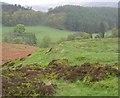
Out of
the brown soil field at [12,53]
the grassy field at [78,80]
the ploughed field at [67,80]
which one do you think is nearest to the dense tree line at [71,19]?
the brown soil field at [12,53]

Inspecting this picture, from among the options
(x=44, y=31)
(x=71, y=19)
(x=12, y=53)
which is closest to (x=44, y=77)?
(x=12, y=53)

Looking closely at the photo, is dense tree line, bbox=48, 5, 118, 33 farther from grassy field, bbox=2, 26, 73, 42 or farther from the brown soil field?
the brown soil field

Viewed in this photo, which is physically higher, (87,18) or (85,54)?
(87,18)

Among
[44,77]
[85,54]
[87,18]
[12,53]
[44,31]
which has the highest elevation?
[87,18]

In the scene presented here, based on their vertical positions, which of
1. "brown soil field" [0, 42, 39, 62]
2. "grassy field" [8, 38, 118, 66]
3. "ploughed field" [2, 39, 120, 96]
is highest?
"grassy field" [8, 38, 118, 66]

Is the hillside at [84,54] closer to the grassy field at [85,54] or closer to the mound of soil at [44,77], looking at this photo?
the grassy field at [85,54]

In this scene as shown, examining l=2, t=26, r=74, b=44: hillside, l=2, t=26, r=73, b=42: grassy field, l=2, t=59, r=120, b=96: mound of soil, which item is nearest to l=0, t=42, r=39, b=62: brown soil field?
l=2, t=59, r=120, b=96: mound of soil

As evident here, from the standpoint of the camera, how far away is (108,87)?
15.9 meters

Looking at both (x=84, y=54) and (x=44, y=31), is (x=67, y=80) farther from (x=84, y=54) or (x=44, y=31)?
(x=44, y=31)

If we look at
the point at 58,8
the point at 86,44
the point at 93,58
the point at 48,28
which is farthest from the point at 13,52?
the point at 58,8

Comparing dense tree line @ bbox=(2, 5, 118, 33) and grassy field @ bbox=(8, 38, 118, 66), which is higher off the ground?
dense tree line @ bbox=(2, 5, 118, 33)

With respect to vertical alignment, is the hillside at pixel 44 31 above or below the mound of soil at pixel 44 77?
below

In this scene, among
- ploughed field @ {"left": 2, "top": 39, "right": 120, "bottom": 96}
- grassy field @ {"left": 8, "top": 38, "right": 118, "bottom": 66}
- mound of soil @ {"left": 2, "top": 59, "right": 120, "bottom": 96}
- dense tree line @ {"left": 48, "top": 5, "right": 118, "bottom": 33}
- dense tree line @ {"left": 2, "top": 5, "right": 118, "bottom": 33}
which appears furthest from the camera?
dense tree line @ {"left": 2, "top": 5, "right": 118, "bottom": 33}

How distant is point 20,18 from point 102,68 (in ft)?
427
